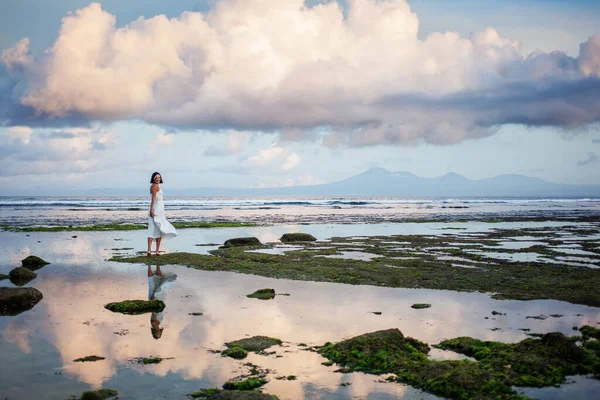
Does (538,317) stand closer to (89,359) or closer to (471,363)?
(471,363)

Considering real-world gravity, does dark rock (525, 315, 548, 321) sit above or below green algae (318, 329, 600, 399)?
below

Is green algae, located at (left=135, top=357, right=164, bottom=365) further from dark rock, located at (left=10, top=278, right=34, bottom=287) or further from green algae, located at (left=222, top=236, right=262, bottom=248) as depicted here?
green algae, located at (left=222, top=236, right=262, bottom=248)

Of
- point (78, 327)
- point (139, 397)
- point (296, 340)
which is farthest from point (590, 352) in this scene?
point (78, 327)

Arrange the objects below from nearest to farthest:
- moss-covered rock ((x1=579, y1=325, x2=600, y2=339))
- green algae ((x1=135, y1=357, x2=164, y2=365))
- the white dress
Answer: green algae ((x1=135, y1=357, x2=164, y2=365)), moss-covered rock ((x1=579, y1=325, x2=600, y2=339)), the white dress

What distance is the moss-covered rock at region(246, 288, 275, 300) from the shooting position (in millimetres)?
12680

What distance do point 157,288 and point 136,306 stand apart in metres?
2.83

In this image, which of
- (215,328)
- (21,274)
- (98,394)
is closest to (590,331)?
(215,328)

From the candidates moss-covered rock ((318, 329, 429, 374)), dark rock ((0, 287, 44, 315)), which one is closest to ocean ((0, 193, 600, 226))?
dark rock ((0, 287, 44, 315))

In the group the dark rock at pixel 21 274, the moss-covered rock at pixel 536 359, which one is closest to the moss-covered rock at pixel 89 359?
the moss-covered rock at pixel 536 359

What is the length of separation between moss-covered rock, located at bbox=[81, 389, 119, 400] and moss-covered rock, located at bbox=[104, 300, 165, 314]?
462 cm

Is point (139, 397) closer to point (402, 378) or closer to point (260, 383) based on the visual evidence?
point (260, 383)

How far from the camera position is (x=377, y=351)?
7988mm

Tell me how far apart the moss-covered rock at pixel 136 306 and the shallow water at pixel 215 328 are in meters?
0.25

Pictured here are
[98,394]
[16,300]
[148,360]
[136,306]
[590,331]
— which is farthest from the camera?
[16,300]
